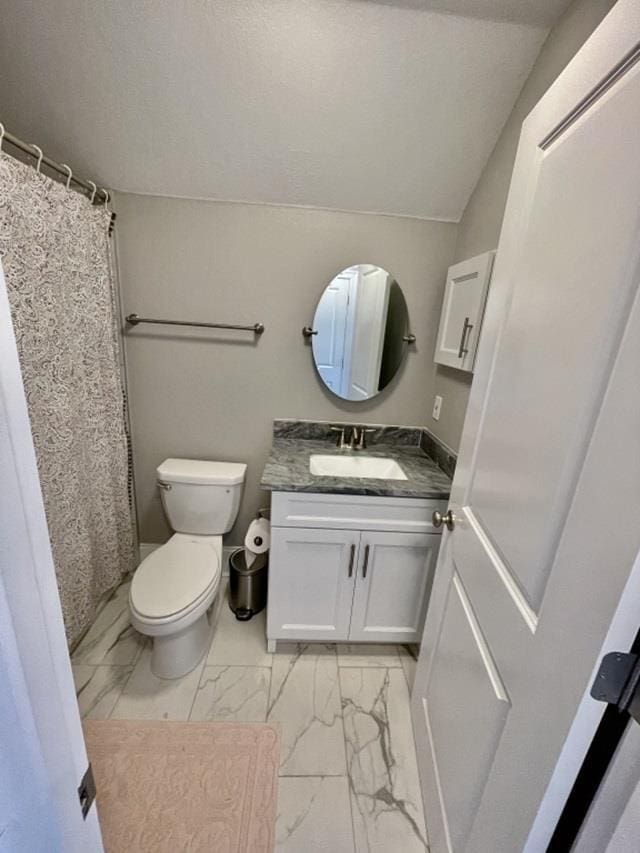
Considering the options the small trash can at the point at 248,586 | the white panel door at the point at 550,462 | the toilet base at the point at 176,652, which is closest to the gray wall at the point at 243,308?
the small trash can at the point at 248,586

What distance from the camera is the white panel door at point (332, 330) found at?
173cm

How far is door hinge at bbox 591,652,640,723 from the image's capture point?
1.56 feet

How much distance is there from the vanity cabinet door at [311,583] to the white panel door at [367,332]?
2.44ft

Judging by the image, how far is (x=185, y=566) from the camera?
1.57m

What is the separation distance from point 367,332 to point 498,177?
77cm

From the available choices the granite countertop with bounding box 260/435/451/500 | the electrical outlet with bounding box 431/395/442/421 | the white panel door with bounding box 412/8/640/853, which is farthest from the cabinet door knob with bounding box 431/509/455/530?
the electrical outlet with bounding box 431/395/442/421

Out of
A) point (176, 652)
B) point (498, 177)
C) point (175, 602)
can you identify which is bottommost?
point (176, 652)

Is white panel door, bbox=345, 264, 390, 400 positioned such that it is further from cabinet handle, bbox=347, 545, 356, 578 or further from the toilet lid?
the toilet lid

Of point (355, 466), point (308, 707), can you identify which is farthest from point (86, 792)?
point (355, 466)

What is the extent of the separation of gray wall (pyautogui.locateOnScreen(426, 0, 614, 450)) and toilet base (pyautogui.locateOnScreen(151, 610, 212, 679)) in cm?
135

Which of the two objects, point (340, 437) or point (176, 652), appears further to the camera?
point (340, 437)

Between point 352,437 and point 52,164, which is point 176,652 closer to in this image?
point 352,437

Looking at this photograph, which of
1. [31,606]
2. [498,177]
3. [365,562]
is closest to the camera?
[31,606]

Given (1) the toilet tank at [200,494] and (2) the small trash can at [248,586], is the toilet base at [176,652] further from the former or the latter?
(1) the toilet tank at [200,494]
